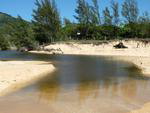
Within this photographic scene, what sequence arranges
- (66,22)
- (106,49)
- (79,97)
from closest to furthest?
(79,97), (106,49), (66,22)

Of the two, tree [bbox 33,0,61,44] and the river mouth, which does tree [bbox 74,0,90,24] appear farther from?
the river mouth

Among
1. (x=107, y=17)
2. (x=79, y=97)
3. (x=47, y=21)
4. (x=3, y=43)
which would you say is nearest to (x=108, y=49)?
(x=107, y=17)

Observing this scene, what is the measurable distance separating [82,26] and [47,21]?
14807 millimetres

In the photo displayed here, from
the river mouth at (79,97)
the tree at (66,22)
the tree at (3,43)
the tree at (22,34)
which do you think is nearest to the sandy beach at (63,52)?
the river mouth at (79,97)

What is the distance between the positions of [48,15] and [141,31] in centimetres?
3577

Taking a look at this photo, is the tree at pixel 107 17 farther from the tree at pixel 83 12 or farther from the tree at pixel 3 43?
the tree at pixel 3 43

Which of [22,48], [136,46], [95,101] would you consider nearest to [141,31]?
[136,46]

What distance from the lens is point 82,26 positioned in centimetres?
10794

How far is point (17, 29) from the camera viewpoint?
411 feet

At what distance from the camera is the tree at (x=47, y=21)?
112062mm

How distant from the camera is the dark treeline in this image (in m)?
103

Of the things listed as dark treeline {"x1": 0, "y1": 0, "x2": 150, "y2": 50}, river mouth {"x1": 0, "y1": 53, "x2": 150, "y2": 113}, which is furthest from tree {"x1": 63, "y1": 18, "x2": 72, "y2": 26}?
river mouth {"x1": 0, "y1": 53, "x2": 150, "y2": 113}

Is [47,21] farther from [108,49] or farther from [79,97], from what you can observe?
[79,97]

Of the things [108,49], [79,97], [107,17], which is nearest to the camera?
[79,97]
